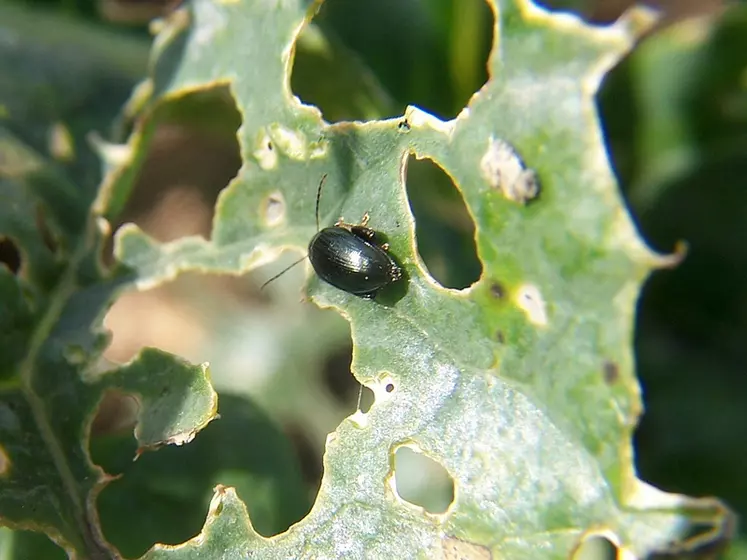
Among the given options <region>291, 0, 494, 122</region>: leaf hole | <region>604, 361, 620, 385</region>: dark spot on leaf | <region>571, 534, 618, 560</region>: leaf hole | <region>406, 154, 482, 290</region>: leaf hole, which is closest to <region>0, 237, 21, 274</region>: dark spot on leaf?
<region>291, 0, 494, 122</region>: leaf hole

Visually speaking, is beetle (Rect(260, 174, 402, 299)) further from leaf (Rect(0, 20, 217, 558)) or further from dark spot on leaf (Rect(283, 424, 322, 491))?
dark spot on leaf (Rect(283, 424, 322, 491))

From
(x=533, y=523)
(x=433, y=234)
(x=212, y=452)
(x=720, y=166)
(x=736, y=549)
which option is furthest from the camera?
(x=720, y=166)

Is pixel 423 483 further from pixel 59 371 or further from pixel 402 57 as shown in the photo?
pixel 402 57

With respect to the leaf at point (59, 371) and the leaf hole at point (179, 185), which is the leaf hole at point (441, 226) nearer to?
the leaf at point (59, 371)

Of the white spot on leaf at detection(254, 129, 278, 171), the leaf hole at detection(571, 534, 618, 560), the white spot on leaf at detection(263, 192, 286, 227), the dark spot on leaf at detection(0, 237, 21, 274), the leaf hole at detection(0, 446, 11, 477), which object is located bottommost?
the leaf hole at detection(0, 446, 11, 477)

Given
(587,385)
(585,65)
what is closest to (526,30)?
(585,65)

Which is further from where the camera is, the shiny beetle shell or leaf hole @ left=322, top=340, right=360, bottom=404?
leaf hole @ left=322, top=340, right=360, bottom=404

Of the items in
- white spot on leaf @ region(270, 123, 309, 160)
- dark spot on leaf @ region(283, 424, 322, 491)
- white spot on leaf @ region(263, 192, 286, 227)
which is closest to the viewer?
white spot on leaf @ region(270, 123, 309, 160)

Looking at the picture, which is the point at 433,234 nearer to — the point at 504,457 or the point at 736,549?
the point at 504,457
